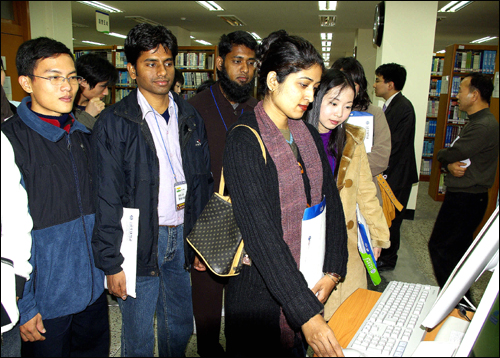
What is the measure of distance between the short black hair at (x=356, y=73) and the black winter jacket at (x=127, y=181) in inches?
43.4

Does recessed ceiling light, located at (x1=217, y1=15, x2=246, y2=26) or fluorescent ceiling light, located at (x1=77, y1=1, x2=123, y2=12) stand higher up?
recessed ceiling light, located at (x1=217, y1=15, x2=246, y2=26)

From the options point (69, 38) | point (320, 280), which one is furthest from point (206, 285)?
point (69, 38)

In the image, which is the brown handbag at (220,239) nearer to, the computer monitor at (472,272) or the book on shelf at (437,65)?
the computer monitor at (472,272)

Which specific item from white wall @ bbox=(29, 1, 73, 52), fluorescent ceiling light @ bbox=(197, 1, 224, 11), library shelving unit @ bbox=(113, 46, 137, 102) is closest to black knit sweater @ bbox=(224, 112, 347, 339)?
white wall @ bbox=(29, 1, 73, 52)

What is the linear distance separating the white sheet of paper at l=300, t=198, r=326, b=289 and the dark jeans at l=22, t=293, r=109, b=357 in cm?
90

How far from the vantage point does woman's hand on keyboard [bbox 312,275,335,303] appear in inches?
44.4

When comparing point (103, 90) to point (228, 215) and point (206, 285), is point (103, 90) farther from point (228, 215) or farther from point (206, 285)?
point (228, 215)

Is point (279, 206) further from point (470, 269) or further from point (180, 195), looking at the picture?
point (180, 195)

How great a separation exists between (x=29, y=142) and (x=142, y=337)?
87cm

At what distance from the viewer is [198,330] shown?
1.83m

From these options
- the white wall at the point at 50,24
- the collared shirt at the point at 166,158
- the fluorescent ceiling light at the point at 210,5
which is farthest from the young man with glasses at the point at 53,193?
the fluorescent ceiling light at the point at 210,5

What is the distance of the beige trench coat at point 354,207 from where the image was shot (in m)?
1.55

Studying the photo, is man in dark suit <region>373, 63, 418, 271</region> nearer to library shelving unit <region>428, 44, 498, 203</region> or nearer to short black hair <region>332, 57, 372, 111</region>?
short black hair <region>332, 57, 372, 111</region>

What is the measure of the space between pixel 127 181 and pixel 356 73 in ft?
4.89
